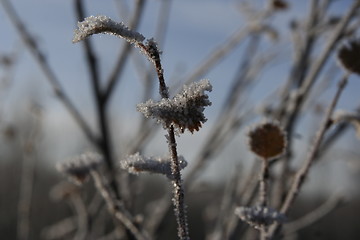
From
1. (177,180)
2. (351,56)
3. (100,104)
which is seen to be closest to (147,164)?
(177,180)

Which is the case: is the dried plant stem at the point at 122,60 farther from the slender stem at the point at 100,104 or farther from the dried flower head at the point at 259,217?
the dried flower head at the point at 259,217

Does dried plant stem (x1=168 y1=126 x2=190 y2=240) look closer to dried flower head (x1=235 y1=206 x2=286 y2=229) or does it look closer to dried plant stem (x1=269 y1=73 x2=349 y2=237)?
dried flower head (x1=235 y1=206 x2=286 y2=229)

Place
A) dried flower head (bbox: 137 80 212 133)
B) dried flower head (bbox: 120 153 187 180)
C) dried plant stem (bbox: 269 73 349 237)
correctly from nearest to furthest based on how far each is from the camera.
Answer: dried flower head (bbox: 137 80 212 133)
dried flower head (bbox: 120 153 187 180)
dried plant stem (bbox: 269 73 349 237)

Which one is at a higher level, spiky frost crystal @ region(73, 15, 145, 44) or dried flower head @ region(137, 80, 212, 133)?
spiky frost crystal @ region(73, 15, 145, 44)

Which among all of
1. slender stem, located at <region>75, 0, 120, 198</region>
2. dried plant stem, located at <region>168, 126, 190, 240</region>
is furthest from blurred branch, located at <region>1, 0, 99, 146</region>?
dried plant stem, located at <region>168, 126, 190, 240</region>

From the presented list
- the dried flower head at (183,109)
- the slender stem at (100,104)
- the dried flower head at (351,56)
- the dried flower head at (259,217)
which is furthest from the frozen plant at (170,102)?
the slender stem at (100,104)

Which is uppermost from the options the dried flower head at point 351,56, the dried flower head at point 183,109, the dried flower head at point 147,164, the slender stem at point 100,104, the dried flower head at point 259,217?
the slender stem at point 100,104

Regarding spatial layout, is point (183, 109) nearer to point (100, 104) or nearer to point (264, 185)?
point (264, 185)
